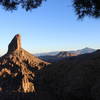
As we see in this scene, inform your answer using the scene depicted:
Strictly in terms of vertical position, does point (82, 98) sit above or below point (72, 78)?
below

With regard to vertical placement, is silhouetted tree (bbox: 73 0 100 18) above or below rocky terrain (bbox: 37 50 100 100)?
above

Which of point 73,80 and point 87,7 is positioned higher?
point 87,7

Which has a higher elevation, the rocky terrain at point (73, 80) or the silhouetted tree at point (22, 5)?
the silhouetted tree at point (22, 5)

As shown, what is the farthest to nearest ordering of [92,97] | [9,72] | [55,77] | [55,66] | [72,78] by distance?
[9,72] < [55,66] < [55,77] < [72,78] < [92,97]

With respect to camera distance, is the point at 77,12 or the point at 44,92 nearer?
the point at 77,12

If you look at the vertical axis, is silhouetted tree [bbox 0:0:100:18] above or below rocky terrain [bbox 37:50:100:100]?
above

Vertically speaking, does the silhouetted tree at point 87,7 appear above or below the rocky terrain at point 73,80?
above

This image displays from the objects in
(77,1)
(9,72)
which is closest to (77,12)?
(77,1)

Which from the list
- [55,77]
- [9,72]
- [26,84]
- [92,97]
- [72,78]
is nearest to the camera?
[92,97]

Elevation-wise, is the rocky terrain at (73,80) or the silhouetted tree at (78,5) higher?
the silhouetted tree at (78,5)

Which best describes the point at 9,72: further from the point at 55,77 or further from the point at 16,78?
the point at 55,77

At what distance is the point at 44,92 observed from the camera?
789 inches

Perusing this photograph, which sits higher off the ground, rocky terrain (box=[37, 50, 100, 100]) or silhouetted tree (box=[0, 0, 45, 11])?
silhouetted tree (box=[0, 0, 45, 11])

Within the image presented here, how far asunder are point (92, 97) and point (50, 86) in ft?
15.4
